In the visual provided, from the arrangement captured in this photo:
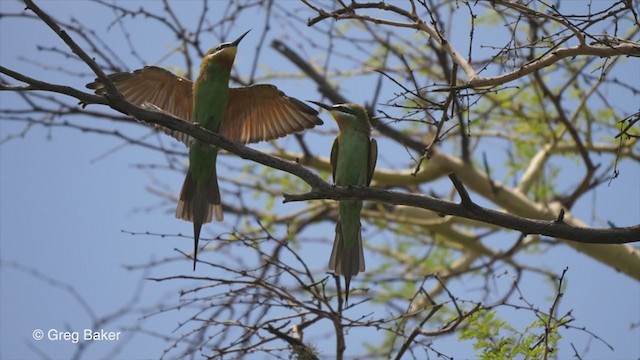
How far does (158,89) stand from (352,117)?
4.04ft

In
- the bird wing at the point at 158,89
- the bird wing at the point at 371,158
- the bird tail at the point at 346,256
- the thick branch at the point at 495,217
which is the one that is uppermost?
the bird wing at the point at 158,89

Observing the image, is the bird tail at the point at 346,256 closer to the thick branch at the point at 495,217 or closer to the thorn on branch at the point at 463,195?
the thick branch at the point at 495,217

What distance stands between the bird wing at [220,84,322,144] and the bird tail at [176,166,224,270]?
55 cm

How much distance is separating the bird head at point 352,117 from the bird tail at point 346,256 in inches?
26.5

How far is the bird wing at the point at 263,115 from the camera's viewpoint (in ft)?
16.3

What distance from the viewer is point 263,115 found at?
5059mm

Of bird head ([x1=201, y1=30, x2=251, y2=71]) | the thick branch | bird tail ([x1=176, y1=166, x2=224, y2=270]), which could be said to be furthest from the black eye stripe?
the thick branch

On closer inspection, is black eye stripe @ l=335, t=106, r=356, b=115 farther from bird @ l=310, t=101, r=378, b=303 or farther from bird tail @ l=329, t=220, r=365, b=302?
bird tail @ l=329, t=220, r=365, b=302

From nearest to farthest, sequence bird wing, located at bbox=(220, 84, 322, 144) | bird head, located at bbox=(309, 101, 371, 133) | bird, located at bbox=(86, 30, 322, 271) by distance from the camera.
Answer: bird, located at bbox=(86, 30, 322, 271)
bird head, located at bbox=(309, 101, 371, 133)
bird wing, located at bbox=(220, 84, 322, 144)

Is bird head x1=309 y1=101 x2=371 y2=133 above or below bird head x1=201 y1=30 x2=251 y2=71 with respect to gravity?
below

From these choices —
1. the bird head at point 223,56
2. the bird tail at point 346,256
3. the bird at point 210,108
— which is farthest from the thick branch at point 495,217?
the bird head at point 223,56

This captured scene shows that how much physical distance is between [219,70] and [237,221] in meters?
2.03

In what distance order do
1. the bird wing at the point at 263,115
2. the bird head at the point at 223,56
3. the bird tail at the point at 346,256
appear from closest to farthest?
the bird tail at the point at 346,256
the bird head at the point at 223,56
the bird wing at the point at 263,115

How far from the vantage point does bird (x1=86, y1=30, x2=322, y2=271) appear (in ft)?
15.0
